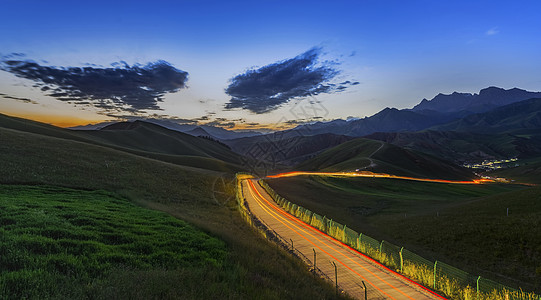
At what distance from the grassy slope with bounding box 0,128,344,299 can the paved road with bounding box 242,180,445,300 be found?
3.13 metres

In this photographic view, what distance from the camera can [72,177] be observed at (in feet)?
115

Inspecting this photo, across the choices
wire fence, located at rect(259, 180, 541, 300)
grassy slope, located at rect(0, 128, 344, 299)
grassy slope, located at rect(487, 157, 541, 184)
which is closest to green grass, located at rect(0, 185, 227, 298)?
grassy slope, located at rect(0, 128, 344, 299)

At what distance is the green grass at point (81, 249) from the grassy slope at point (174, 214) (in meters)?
0.73

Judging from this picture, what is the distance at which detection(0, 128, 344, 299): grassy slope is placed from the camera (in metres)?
9.23

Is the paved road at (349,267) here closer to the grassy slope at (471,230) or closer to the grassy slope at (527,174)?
the grassy slope at (471,230)

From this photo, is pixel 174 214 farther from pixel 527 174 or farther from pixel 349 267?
pixel 527 174

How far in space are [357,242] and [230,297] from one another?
17735mm

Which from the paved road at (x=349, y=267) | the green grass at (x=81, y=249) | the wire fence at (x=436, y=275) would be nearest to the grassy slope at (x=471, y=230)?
the wire fence at (x=436, y=275)

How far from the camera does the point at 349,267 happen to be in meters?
19.2

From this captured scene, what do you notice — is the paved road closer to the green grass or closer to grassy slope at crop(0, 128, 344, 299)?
grassy slope at crop(0, 128, 344, 299)

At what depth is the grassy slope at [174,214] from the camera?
9.23 meters

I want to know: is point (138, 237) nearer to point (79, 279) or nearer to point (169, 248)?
point (169, 248)

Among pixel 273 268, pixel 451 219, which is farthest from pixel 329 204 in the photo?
pixel 273 268

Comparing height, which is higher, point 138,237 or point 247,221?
point 138,237
